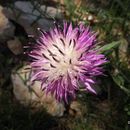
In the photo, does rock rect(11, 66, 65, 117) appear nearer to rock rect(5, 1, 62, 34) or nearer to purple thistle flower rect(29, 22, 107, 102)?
rock rect(5, 1, 62, 34)

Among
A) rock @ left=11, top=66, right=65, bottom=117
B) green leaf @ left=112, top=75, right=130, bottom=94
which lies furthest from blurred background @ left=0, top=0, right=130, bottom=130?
green leaf @ left=112, top=75, right=130, bottom=94

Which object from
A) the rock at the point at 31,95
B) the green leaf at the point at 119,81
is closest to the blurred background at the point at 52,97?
the rock at the point at 31,95

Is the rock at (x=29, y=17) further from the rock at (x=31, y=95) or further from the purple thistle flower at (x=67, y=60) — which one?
the purple thistle flower at (x=67, y=60)

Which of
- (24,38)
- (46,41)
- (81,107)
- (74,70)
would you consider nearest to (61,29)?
(46,41)

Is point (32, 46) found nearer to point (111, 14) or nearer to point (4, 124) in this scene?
point (4, 124)

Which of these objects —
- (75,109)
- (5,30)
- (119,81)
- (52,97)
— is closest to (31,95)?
(52,97)
